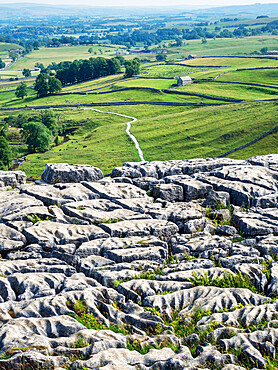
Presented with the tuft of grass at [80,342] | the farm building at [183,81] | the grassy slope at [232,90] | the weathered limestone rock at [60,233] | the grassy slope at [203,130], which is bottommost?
the grassy slope at [203,130]

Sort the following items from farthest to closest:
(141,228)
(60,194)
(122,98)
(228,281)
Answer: (122,98) < (60,194) < (141,228) < (228,281)

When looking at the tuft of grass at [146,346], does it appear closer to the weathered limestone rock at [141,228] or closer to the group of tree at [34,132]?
the weathered limestone rock at [141,228]

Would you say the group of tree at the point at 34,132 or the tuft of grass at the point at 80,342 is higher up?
the tuft of grass at the point at 80,342

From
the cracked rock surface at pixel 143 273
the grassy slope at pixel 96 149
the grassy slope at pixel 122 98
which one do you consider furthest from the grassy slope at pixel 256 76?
the cracked rock surface at pixel 143 273

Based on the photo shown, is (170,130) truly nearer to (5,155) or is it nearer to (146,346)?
(5,155)

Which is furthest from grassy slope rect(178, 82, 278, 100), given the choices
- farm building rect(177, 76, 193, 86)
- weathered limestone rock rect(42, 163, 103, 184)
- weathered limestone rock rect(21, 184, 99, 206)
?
weathered limestone rock rect(21, 184, 99, 206)

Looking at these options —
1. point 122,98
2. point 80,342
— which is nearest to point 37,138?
point 122,98

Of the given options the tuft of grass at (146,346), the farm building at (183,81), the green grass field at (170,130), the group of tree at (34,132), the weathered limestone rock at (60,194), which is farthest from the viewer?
the farm building at (183,81)

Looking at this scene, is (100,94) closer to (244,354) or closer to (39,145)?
(39,145)
